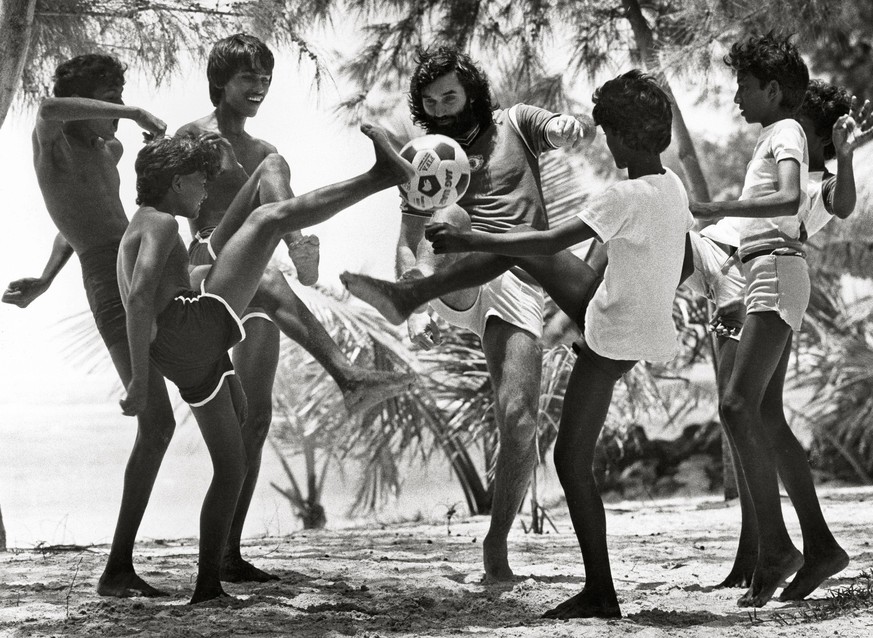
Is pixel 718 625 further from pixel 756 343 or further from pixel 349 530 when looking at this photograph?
pixel 349 530

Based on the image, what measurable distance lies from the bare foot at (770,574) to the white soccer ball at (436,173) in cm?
134

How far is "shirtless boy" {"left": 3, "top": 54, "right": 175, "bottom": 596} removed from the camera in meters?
3.02

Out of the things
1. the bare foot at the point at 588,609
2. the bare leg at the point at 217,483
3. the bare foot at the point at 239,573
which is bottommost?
the bare foot at the point at 588,609

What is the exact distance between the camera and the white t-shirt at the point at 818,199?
9.91 ft

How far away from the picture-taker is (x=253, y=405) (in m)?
3.38

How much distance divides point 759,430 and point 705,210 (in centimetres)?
64

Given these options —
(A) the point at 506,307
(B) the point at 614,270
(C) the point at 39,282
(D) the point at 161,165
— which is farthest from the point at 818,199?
(C) the point at 39,282

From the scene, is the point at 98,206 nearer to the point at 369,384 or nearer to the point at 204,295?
the point at 204,295

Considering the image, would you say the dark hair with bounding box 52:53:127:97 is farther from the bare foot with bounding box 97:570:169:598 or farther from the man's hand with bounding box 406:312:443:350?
the bare foot with bounding box 97:570:169:598

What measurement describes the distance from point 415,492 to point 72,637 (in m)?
5.82

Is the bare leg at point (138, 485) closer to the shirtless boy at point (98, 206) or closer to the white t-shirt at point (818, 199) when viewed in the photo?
the shirtless boy at point (98, 206)

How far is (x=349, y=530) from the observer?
5.74 metres

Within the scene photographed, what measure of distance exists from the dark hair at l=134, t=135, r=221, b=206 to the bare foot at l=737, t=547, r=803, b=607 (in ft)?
6.39

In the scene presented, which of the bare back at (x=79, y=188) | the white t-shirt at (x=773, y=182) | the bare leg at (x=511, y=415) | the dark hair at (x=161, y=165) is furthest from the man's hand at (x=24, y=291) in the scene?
the white t-shirt at (x=773, y=182)
